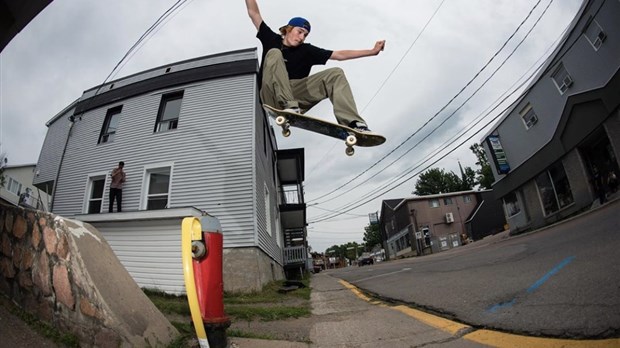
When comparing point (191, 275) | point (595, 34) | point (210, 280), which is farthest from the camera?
point (595, 34)

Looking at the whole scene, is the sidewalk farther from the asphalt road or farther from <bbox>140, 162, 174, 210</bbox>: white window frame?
<bbox>140, 162, 174, 210</bbox>: white window frame

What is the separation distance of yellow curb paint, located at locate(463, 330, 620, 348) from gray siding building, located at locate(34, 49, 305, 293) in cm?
750

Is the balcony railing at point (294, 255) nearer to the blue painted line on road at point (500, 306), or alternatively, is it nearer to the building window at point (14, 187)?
the blue painted line on road at point (500, 306)

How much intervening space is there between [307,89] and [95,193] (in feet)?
40.4

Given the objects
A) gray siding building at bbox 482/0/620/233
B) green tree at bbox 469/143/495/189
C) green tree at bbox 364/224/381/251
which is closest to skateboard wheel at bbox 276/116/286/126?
gray siding building at bbox 482/0/620/233

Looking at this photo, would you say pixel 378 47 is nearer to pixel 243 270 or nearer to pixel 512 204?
pixel 243 270

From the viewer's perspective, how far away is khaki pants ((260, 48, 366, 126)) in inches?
157

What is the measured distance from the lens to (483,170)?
53.7m

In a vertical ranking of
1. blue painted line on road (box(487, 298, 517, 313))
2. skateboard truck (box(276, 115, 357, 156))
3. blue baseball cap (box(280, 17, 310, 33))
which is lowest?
blue painted line on road (box(487, 298, 517, 313))

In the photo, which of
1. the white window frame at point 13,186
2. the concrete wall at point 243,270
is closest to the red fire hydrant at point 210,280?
the concrete wall at point 243,270

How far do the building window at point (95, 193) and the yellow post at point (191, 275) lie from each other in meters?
12.9

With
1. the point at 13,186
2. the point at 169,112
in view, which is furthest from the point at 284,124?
the point at 13,186

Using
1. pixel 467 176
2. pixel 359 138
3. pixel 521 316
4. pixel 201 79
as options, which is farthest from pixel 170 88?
pixel 467 176

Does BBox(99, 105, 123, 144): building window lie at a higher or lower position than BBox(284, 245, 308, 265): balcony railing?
higher
